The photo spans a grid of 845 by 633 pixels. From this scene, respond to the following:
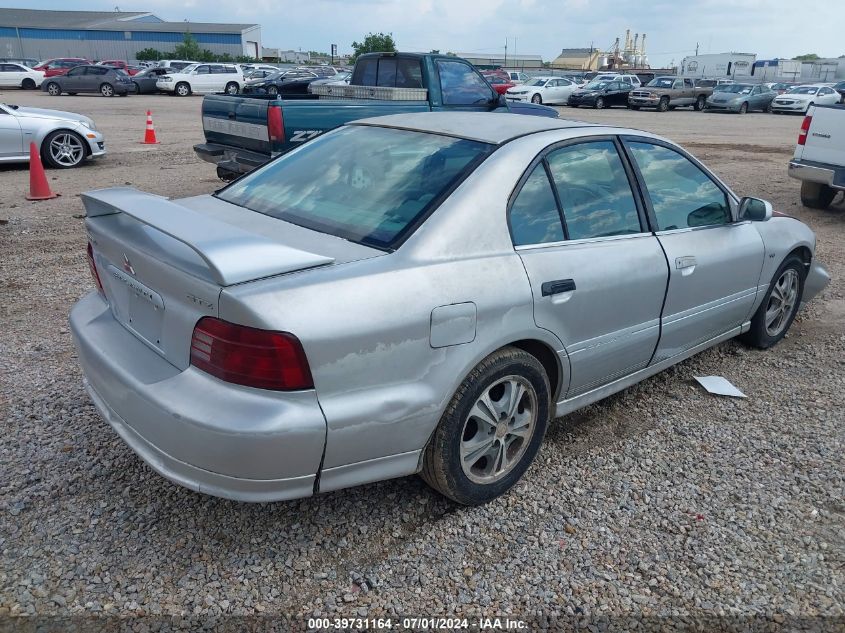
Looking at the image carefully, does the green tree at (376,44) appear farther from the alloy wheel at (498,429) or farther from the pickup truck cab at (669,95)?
the alloy wheel at (498,429)

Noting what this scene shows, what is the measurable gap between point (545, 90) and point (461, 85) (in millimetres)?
25752

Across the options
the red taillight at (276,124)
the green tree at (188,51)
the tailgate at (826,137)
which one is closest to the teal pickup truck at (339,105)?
the red taillight at (276,124)

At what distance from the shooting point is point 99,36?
3191 inches

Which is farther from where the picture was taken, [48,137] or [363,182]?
[48,137]

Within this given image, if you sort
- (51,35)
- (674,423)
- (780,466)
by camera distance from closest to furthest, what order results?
(780,466) → (674,423) → (51,35)

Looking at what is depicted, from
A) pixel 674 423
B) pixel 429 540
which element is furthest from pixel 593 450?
pixel 429 540

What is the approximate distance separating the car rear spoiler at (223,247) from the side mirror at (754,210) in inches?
112

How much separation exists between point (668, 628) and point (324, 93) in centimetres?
964

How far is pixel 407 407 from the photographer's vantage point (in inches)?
100

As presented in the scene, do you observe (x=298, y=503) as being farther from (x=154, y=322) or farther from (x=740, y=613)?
(x=740, y=613)

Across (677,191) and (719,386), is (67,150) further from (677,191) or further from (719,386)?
(719,386)

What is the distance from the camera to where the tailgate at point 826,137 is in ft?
28.3

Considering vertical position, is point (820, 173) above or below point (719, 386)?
above

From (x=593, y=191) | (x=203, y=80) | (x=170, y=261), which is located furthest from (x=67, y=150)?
(x=203, y=80)
